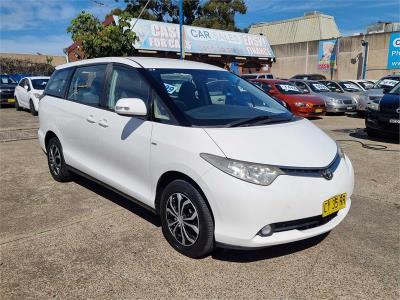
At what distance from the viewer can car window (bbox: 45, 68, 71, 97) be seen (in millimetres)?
5242

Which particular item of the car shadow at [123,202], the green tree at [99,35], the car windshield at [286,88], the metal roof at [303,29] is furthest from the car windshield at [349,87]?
the metal roof at [303,29]

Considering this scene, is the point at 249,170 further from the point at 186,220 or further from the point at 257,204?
the point at 186,220

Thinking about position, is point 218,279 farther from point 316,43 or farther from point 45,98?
point 316,43

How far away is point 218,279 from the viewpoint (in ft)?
9.83

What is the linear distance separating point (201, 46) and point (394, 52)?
15322mm

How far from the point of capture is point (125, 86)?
159 inches

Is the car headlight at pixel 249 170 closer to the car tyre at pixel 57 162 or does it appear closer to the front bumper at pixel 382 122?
the car tyre at pixel 57 162

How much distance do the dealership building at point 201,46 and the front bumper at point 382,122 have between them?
12.9 meters

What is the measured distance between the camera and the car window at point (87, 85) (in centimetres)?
439

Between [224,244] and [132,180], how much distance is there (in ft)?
4.24

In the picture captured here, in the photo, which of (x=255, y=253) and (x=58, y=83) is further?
(x=58, y=83)

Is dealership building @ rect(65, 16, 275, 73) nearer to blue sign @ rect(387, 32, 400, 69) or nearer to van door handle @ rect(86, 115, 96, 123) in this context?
blue sign @ rect(387, 32, 400, 69)

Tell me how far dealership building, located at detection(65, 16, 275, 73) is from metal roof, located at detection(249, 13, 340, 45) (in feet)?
63.8

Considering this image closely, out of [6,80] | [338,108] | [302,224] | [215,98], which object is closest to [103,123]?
[215,98]
